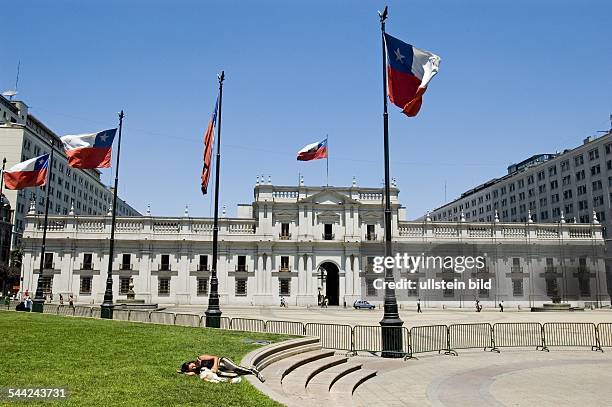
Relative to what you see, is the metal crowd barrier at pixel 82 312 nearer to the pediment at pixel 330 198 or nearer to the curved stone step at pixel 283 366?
the curved stone step at pixel 283 366

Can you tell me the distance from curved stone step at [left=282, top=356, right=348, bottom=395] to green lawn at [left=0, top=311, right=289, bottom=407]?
1.36m

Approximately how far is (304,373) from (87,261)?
54.3 meters

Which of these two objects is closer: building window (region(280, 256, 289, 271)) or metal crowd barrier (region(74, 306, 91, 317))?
metal crowd barrier (region(74, 306, 91, 317))

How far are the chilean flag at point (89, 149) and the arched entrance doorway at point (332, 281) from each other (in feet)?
133

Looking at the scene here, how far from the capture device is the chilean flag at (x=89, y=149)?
2754 centimetres

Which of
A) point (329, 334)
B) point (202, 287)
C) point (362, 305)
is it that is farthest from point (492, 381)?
point (202, 287)

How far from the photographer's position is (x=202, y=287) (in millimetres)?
61156

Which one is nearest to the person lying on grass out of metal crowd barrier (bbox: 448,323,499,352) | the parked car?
metal crowd barrier (bbox: 448,323,499,352)

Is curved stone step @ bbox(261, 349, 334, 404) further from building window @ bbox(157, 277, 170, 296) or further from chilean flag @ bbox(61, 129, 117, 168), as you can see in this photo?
building window @ bbox(157, 277, 170, 296)

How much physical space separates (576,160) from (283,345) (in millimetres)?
82819

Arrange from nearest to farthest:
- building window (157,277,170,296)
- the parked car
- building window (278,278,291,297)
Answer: the parked car < building window (157,277,170,296) < building window (278,278,291,297)

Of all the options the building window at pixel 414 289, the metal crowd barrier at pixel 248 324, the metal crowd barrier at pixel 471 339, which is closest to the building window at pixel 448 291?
the building window at pixel 414 289

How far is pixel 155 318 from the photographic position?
25.7 m

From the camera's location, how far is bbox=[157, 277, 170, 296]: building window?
60.5 m
